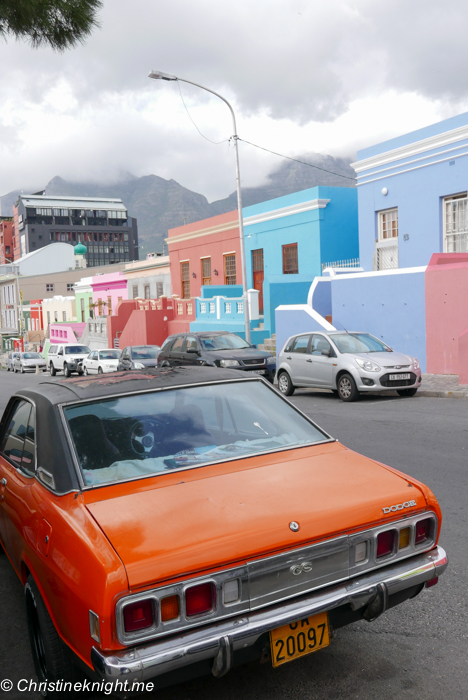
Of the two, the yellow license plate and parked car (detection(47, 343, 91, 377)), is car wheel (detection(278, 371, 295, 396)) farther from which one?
parked car (detection(47, 343, 91, 377))

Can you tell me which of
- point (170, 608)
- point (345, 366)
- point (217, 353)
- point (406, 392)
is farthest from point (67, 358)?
point (170, 608)

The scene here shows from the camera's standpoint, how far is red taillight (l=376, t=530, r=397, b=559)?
3.01m

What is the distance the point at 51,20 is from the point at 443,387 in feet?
35.6

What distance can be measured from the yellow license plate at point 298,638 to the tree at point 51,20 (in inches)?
264

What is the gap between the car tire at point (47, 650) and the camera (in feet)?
9.55

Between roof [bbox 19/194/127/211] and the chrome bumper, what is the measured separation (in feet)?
388

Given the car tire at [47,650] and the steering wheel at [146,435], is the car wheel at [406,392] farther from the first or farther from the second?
the car tire at [47,650]

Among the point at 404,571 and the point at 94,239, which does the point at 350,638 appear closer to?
the point at 404,571

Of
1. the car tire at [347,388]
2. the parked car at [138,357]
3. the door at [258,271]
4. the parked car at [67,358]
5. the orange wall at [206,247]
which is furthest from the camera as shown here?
the parked car at [67,358]

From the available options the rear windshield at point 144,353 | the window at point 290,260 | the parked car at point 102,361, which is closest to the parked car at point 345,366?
the rear windshield at point 144,353

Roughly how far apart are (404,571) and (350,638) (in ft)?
2.46

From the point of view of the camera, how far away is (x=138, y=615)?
8.20 feet

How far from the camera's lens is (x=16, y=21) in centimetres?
699

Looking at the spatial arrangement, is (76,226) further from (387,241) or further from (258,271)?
(387,241)
